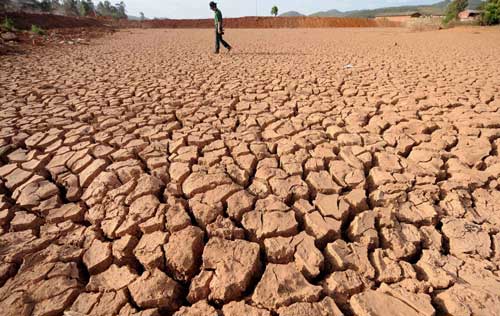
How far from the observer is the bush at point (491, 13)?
1049 cm

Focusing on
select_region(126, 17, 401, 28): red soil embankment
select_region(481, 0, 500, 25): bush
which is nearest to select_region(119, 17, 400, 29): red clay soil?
select_region(126, 17, 401, 28): red soil embankment

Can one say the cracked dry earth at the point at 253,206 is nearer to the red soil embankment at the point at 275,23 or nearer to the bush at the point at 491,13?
the bush at the point at 491,13

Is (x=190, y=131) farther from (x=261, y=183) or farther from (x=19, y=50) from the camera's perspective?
(x=19, y=50)

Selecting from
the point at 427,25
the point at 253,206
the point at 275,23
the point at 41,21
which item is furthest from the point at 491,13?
the point at 41,21

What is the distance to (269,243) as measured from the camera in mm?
1149

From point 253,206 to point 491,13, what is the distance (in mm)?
15034

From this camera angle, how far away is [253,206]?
4.46ft

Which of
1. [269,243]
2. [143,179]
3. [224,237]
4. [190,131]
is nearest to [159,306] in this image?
[224,237]

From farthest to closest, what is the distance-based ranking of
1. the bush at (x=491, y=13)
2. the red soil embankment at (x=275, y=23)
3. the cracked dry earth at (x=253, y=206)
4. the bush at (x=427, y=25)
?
the red soil embankment at (x=275, y=23)
the bush at (x=427, y=25)
the bush at (x=491, y=13)
the cracked dry earth at (x=253, y=206)

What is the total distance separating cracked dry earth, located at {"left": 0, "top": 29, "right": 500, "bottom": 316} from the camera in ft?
3.17

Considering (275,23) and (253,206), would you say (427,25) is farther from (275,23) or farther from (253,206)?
(275,23)

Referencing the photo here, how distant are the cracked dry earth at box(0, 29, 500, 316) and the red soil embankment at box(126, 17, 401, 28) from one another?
2724cm

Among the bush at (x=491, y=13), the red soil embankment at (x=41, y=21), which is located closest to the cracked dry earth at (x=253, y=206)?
the bush at (x=491, y=13)

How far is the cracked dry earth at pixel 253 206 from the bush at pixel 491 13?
1197cm
